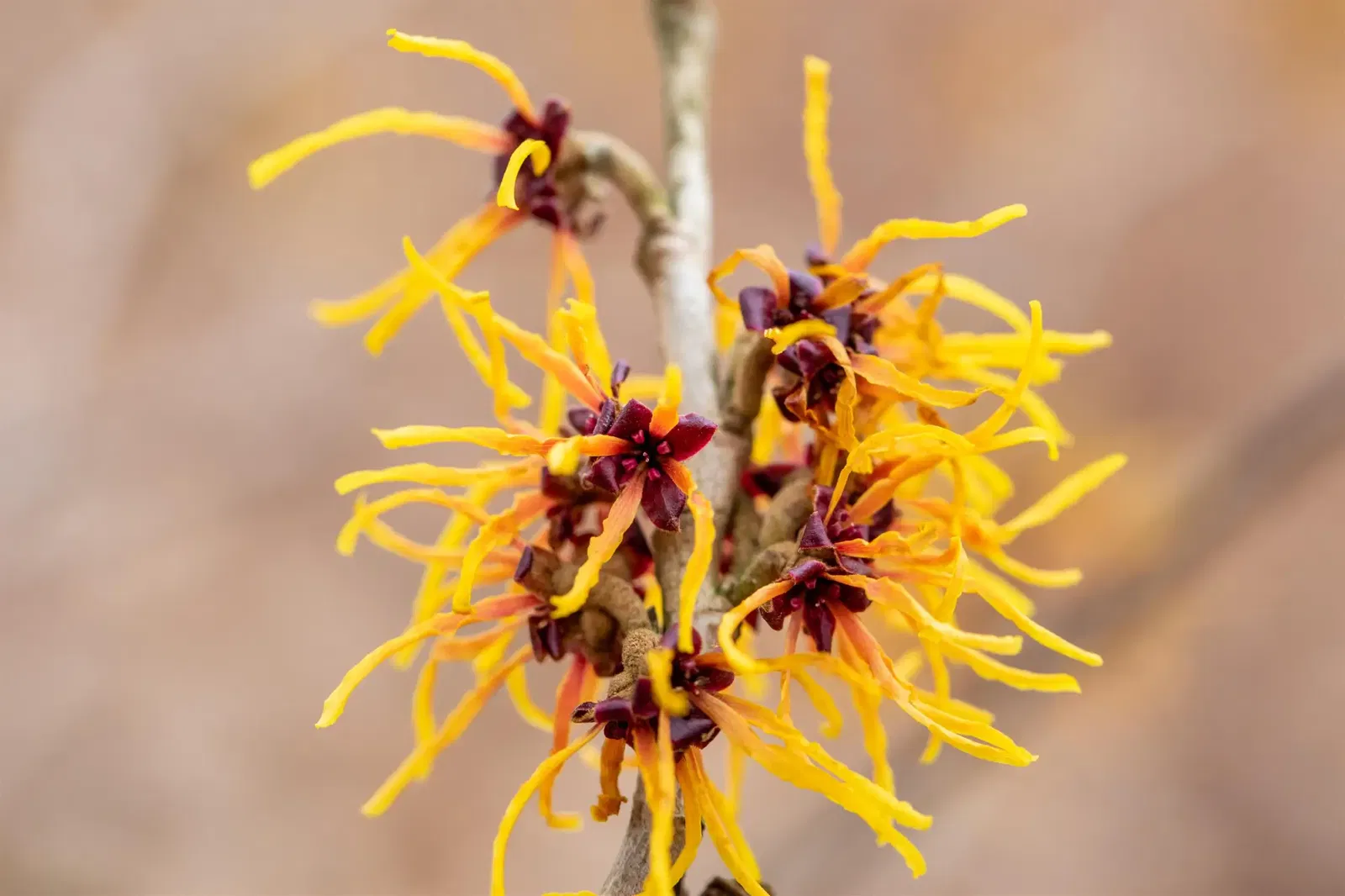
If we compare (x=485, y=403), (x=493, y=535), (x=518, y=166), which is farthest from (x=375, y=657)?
(x=485, y=403)

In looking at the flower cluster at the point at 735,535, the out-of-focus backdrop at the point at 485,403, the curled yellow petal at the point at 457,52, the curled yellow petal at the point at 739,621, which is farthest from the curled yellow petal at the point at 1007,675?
the out-of-focus backdrop at the point at 485,403

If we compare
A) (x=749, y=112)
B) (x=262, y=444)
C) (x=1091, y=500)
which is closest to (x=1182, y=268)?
(x=1091, y=500)

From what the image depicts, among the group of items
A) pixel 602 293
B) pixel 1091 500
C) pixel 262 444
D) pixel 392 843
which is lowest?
pixel 392 843

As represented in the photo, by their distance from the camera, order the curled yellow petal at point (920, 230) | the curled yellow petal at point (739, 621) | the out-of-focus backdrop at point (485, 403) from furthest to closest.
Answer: the out-of-focus backdrop at point (485, 403), the curled yellow petal at point (920, 230), the curled yellow petal at point (739, 621)

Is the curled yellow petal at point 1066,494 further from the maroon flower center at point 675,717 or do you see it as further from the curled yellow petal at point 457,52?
the curled yellow petal at point 457,52

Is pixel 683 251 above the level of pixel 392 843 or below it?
above

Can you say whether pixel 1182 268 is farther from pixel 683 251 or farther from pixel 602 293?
pixel 683 251

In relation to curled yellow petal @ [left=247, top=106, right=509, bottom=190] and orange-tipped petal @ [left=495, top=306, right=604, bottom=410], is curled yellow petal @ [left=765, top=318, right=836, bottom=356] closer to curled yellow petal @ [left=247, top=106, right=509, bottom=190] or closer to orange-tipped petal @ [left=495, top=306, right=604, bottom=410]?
orange-tipped petal @ [left=495, top=306, right=604, bottom=410]

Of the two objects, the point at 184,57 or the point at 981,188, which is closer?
the point at 184,57
